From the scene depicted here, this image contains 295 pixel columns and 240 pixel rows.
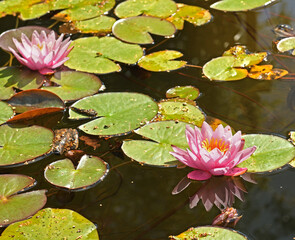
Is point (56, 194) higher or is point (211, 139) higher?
point (211, 139)

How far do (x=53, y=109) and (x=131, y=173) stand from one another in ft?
2.31

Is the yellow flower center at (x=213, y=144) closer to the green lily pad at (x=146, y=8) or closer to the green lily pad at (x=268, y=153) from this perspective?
the green lily pad at (x=268, y=153)

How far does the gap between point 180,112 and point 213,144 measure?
0.45m

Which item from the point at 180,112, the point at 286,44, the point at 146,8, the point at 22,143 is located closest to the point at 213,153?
the point at 180,112

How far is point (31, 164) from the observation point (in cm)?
223

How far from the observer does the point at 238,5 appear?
3.61 m

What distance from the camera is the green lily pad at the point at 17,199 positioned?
6.25 feet

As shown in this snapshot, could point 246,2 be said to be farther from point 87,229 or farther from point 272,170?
point 87,229

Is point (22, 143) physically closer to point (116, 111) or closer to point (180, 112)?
point (116, 111)

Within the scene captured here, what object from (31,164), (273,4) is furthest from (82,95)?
(273,4)

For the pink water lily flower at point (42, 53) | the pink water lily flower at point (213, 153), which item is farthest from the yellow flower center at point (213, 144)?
the pink water lily flower at point (42, 53)

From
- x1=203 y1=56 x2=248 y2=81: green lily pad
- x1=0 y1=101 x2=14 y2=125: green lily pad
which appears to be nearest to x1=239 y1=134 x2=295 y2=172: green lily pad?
x1=203 y1=56 x2=248 y2=81: green lily pad

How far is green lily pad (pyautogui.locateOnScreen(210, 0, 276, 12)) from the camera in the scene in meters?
3.60

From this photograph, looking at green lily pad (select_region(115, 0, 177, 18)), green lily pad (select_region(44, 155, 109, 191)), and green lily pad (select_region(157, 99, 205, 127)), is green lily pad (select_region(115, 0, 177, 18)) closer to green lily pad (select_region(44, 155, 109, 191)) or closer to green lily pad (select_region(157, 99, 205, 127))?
green lily pad (select_region(157, 99, 205, 127))
